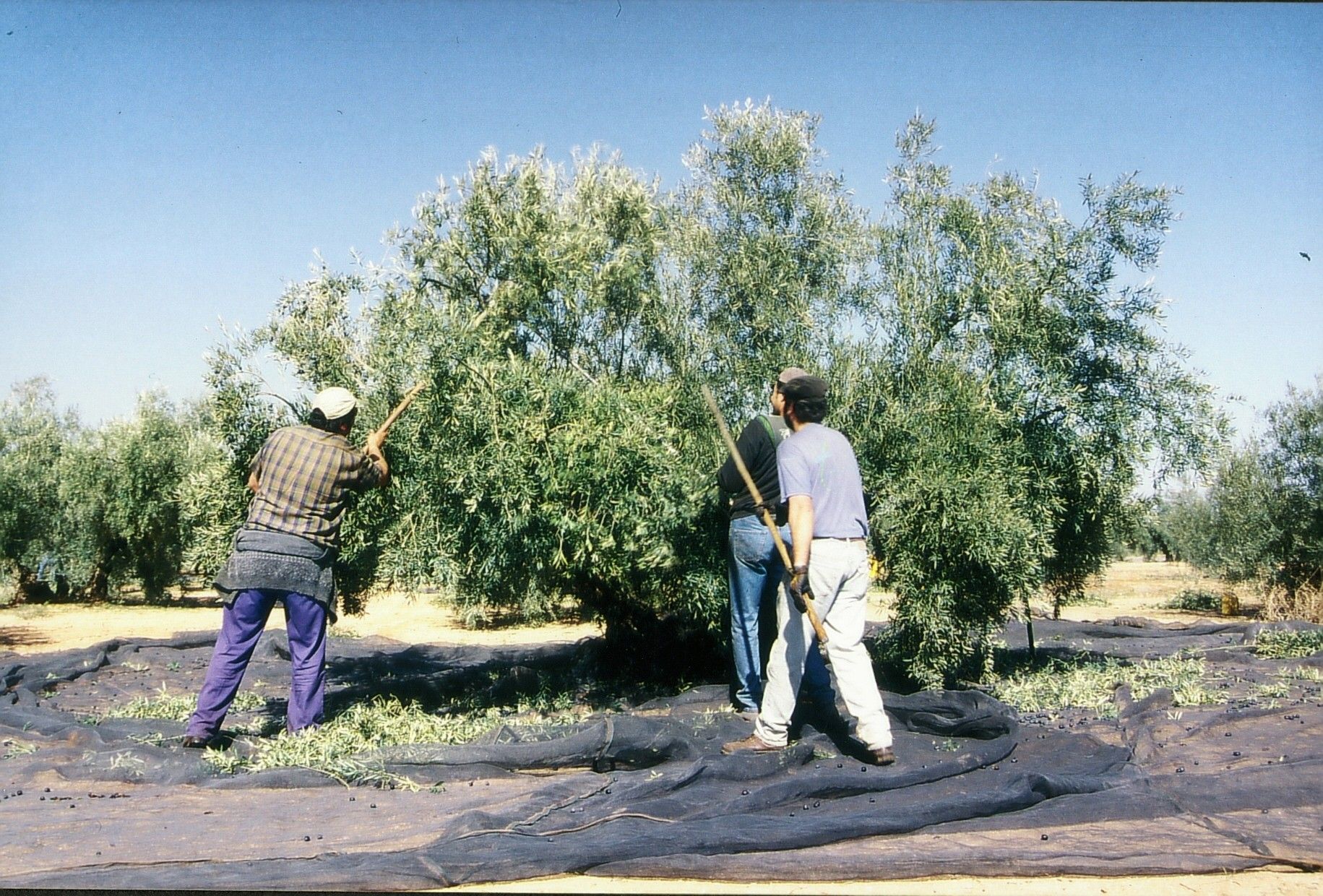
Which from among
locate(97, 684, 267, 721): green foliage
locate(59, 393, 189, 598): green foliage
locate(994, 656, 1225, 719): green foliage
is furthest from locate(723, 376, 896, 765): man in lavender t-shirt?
locate(59, 393, 189, 598): green foliage

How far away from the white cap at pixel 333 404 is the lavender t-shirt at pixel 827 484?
107 inches

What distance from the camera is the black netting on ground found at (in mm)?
3508

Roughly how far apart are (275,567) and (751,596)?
2.93 metres

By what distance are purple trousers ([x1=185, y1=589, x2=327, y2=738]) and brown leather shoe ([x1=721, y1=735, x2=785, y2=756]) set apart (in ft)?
8.13

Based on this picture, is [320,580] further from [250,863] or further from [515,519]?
[250,863]

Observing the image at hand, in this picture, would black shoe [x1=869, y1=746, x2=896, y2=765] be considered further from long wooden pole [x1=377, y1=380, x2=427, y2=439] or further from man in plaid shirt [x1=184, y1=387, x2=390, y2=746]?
long wooden pole [x1=377, y1=380, x2=427, y2=439]

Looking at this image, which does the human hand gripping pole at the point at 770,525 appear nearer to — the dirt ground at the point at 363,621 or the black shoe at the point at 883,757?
the black shoe at the point at 883,757

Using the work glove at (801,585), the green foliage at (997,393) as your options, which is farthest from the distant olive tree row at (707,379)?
the work glove at (801,585)

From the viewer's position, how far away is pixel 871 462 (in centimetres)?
743

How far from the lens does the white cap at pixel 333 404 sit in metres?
6.02

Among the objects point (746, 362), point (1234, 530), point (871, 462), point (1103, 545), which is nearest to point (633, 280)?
point (746, 362)

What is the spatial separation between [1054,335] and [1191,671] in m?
3.14

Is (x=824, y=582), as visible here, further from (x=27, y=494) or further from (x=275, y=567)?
(x=27, y=494)

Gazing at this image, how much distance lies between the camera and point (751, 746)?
5289mm
